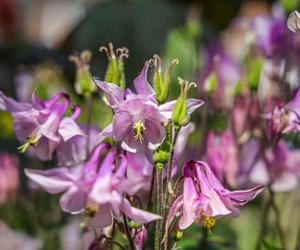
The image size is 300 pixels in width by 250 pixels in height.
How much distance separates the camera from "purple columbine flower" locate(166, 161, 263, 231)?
2.09 feet

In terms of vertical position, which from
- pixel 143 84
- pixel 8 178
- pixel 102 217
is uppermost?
pixel 143 84

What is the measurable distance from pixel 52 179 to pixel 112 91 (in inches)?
3.3

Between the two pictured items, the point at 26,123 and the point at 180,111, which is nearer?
the point at 180,111

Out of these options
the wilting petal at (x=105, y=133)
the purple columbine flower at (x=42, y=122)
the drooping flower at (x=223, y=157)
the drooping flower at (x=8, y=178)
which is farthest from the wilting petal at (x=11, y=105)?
the drooping flower at (x=8, y=178)

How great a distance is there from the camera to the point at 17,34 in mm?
3959

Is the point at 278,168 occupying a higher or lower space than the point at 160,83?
lower

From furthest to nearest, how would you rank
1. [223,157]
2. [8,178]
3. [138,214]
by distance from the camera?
[8,178], [223,157], [138,214]

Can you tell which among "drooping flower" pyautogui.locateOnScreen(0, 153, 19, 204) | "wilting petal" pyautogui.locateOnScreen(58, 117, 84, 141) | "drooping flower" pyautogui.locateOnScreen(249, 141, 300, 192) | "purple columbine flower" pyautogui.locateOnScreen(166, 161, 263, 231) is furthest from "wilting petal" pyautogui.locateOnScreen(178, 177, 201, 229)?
"drooping flower" pyautogui.locateOnScreen(0, 153, 19, 204)

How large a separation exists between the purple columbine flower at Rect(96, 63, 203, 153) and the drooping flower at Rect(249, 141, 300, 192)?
0.26m

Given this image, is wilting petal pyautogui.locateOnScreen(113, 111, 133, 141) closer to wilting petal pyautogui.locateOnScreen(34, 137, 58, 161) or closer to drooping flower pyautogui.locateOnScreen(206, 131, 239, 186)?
wilting petal pyautogui.locateOnScreen(34, 137, 58, 161)

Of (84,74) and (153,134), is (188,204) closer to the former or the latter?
(153,134)

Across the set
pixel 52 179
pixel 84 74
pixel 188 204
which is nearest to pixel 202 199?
pixel 188 204

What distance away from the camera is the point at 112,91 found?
0.64 metres

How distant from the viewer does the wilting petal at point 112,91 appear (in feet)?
2.08
